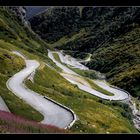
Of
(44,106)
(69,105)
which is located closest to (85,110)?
(69,105)

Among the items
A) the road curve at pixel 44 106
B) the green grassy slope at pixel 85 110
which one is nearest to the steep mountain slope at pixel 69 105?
the green grassy slope at pixel 85 110

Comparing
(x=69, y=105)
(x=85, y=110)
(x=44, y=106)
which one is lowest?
(x=85, y=110)

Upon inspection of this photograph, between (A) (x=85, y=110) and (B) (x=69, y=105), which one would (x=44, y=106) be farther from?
(B) (x=69, y=105)

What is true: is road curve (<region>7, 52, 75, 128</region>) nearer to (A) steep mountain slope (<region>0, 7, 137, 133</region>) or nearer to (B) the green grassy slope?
(A) steep mountain slope (<region>0, 7, 137, 133</region>)

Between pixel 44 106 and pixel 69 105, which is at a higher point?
pixel 44 106

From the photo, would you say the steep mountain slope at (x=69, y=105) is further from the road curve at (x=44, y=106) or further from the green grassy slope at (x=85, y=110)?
the road curve at (x=44, y=106)

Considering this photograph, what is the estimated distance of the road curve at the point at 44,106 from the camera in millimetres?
55525

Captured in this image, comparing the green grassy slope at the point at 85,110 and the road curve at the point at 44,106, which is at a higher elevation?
the road curve at the point at 44,106

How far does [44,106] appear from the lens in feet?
222

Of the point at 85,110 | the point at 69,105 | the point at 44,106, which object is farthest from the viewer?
the point at 69,105

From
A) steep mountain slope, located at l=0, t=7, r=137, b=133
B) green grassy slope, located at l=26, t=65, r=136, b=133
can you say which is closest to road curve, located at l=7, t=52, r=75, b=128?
steep mountain slope, located at l=0, t=7, r=137, b=133

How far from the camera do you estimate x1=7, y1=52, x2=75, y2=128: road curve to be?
55525 millimetres

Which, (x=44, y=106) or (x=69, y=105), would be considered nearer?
(x=44, y=106)
